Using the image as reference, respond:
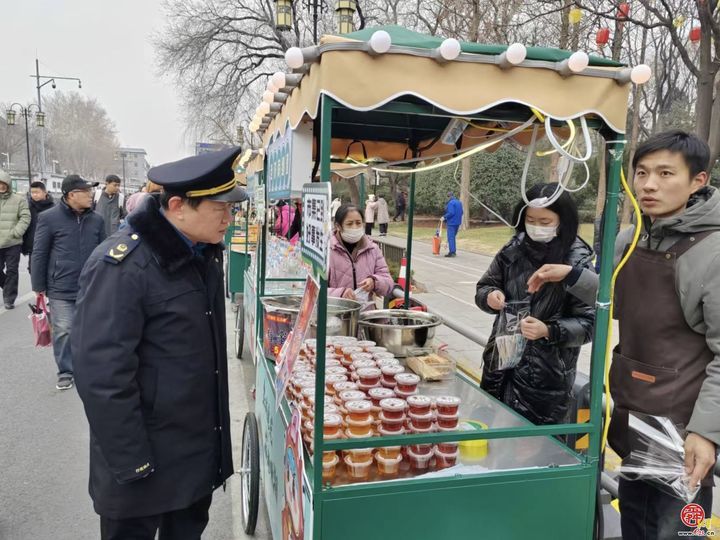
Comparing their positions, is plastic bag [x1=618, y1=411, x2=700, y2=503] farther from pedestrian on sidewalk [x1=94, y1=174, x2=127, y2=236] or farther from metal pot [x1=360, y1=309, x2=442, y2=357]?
pedestrian on sidewalk [x1=94, y1=174, x2=127, y2=236]

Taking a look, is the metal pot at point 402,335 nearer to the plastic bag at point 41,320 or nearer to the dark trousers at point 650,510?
the dark trousers at point 650,510

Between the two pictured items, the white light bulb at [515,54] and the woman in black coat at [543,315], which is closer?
the white light bulb at [515,54]

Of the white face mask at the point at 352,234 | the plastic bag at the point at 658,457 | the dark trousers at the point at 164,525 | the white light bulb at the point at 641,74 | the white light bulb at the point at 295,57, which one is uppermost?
the white light bulb at the point at 295,57

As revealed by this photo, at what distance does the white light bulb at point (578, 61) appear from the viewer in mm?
1750

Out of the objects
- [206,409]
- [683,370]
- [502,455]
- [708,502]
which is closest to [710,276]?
[683,370]

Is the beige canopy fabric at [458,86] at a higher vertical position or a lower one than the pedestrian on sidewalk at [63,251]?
higher

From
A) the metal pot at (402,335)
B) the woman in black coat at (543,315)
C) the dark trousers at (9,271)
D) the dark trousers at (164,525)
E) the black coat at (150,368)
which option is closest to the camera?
the black coat at (150,368)

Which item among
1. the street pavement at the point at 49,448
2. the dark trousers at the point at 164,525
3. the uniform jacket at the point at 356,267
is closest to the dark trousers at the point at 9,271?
the street pavement at the point at 49,448

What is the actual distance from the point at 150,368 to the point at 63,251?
12.7 feet

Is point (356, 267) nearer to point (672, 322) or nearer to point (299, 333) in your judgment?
point (299, 333)

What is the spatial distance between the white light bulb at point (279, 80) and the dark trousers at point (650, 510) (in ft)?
7.12

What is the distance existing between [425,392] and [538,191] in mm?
1150

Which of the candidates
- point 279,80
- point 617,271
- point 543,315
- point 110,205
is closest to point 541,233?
point 543,315

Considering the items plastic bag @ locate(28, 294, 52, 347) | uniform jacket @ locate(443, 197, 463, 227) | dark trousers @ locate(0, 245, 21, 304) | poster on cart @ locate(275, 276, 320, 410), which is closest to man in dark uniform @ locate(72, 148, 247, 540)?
poster on cart @ locate(275, 276, 320, 410)
